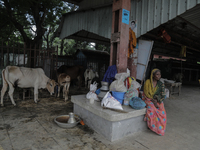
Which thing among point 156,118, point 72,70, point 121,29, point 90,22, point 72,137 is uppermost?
point 90,22

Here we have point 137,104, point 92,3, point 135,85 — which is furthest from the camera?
point 92,3

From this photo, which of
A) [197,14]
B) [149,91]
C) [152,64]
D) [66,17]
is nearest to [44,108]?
[149,91]

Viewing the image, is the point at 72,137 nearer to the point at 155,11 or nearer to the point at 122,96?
the point at 122,96

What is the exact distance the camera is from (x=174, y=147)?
2.86m

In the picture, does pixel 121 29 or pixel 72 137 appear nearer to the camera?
pixel 72 137

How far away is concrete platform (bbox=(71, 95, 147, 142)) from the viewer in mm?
3016

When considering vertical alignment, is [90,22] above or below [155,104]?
above

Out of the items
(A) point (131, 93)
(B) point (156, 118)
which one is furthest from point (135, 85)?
(B) point (156, 118)

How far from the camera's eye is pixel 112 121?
299cm

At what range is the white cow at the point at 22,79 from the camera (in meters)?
5.27

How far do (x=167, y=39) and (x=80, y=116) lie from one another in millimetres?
5793

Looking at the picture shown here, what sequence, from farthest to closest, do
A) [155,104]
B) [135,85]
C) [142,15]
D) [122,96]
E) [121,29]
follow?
[142,15] → [121,29] → [135,85] → [122,96] → [155,104]

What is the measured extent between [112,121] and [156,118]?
1.21 metres

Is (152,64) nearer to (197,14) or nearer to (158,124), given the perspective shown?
(197,14)
